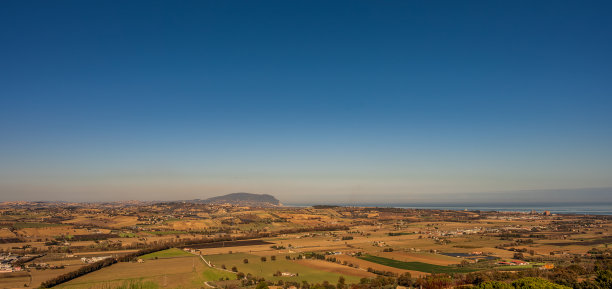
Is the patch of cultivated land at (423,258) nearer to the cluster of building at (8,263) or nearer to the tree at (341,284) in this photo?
the tree at (341,284)

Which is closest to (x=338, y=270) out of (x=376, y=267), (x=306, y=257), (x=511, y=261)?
(x=376, y=267)

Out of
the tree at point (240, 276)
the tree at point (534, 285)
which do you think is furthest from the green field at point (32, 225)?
the tree at point (534, 285)

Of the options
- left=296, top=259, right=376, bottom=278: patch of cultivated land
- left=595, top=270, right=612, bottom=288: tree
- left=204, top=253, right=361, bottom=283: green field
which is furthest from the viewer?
left=296, top=259, right=376, bottom=278: patch of cultivated land

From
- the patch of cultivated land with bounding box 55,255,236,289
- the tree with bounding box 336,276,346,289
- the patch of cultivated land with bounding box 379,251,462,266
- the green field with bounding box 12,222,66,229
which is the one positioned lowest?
the patch of cultivated land with bounding box 379,251,462,266

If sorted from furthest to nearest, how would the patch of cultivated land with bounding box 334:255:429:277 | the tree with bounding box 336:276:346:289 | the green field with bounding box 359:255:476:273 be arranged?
the green field with bounding box 359:255:476:273, the patch of cultivated land with bounding box 334:255:429:277, the tree with bounding box 336:276:346:289

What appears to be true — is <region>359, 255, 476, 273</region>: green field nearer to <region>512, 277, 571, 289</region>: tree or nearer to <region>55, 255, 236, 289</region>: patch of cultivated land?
<region>512, 277, 571, 289</region>: tree

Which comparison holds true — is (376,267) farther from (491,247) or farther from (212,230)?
(212,230)

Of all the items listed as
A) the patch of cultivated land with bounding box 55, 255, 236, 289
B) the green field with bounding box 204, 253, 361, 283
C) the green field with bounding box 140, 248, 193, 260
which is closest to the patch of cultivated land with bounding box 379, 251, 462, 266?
the green field with bounding box 204, 253, 361, 283

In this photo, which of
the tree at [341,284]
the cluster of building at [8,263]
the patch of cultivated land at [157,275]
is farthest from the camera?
the cluster of building at [8,263]
